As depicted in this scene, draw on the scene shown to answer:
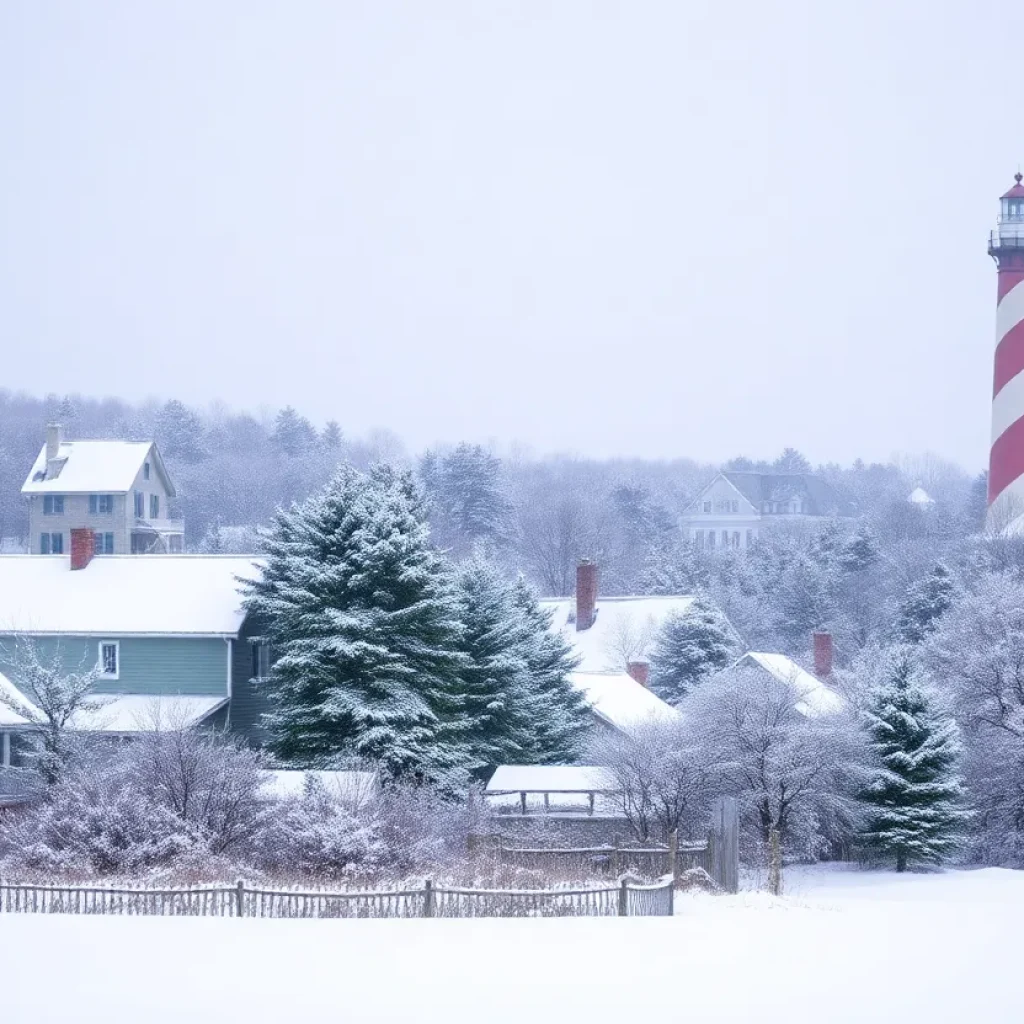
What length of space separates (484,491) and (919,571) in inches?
1485

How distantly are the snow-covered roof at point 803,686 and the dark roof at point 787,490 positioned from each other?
75182mm

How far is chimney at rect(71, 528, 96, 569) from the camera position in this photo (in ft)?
140

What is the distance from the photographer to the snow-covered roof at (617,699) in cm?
4222

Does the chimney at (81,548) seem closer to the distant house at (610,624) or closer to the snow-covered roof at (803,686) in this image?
the distant house at (610,624)

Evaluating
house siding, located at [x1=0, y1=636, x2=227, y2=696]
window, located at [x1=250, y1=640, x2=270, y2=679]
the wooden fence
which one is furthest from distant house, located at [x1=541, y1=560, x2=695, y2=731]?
the wooden fence

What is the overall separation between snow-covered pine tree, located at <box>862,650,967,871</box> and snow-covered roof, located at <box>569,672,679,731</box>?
19.9 ft

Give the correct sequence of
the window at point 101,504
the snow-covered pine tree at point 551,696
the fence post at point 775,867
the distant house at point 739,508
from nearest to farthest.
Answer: the fence post at point 775,867, the snow-covered pine tree at point 551,696, the window at point 101,504, the distant house at point 739,508

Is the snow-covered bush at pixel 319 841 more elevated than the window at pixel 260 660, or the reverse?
the window at pixel 260 660

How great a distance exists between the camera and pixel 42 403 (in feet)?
615

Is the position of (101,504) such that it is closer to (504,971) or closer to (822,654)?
(822,654)

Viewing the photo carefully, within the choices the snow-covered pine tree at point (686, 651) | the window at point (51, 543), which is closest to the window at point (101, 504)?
the window at point (51, 543)

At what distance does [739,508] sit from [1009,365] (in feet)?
211

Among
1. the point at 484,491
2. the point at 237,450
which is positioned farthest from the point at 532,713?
the point at 237,450

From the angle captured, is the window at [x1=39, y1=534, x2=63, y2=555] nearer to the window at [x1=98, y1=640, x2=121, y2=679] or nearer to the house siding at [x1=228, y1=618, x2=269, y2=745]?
the window at [x1=98, y1=640, x2=121, y2=679]
